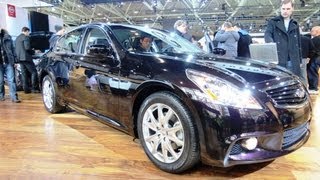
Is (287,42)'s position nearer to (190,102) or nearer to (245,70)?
(245,70)

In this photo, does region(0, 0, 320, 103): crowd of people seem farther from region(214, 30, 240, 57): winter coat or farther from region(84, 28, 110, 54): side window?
region(84, 28, 110, 54): side window

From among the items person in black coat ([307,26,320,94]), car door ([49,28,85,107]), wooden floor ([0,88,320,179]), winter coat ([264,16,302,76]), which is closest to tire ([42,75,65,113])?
car door ([49,28,85,107])

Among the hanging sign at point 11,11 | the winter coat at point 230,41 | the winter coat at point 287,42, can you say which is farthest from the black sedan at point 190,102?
the hanging sign at point 11,11

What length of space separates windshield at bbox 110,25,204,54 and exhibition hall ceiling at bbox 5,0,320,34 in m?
13.1

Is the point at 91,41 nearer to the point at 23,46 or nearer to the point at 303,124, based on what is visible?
the point at 303,124

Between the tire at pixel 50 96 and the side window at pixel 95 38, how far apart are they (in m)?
0.97

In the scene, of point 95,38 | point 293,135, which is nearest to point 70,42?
point 95,38

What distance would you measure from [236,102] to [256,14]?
18.6 metres

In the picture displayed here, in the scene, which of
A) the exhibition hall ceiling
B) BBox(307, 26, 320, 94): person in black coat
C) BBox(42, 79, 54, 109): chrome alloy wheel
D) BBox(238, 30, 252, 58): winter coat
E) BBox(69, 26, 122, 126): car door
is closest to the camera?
BBox(69, 26, 122, 126): car door

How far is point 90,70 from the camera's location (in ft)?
10.2

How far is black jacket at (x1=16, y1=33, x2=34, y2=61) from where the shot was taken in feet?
21.2

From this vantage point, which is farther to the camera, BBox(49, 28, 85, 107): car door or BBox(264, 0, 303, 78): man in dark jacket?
BBox(264, 0, 303, 78): man in dark jacket

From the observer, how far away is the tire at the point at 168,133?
2.12 meters

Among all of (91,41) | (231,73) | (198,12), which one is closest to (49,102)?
(91,41)
